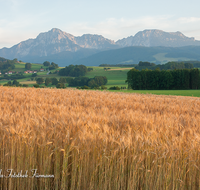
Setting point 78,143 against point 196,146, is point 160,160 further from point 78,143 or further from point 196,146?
point 78,143

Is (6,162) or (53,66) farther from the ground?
(53,66)

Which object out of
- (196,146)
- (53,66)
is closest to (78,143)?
(196,146)

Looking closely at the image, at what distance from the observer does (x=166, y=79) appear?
74.9 m

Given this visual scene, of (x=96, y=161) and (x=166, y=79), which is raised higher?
(x=166, y=79)

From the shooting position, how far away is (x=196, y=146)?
9.18ft

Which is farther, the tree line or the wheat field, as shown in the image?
the tree line

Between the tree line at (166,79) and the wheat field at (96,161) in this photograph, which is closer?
the wheat field at (96,161)

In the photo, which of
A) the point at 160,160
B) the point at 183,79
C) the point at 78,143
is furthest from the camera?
the point at 183,79

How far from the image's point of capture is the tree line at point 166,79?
2886 inches

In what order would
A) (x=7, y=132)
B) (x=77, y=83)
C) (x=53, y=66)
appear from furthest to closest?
(x=53, y=66) < (x=77, y=83) < (x=7, y=132)

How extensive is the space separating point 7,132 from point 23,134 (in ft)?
1.12

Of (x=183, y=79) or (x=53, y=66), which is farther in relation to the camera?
(x=53, y=66)

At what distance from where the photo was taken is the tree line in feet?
241

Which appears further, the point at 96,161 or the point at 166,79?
the point at 166,79
